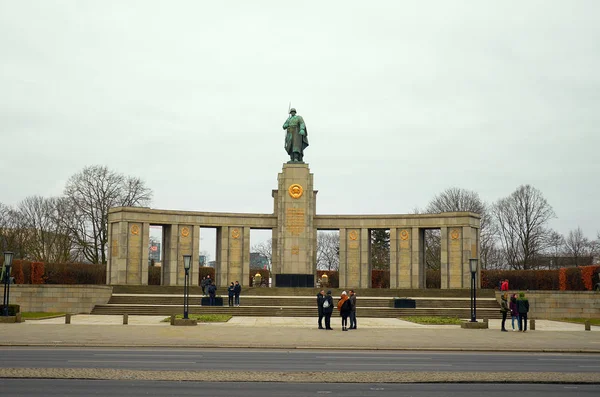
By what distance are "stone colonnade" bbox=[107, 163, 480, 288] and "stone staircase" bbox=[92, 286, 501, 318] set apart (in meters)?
4.29

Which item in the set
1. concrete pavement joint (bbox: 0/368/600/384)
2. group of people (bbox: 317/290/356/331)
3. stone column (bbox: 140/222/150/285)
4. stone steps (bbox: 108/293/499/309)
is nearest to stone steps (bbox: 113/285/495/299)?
stone steps (bbox: 108/293/499/309)

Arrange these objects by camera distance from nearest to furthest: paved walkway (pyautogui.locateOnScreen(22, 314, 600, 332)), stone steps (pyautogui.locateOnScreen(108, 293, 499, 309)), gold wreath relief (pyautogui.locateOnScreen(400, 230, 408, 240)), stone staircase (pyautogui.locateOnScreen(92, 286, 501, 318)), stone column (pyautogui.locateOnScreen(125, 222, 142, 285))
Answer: paved walkway (pyautogui.locateOnScreen(22, 314, 600, 332)) → stone staircase (pyautogui.locateOnScreen(92, 286, 501, 318)) → stone steps (pyautogui.locateOnScreen(108, 293, 499, 309)) → stone column (pyautogui.locateOnScreen(125, 222, 142, 285)) → gold wreath relief (pyautogui.locateOnScreen(400, 230, 408, 240))

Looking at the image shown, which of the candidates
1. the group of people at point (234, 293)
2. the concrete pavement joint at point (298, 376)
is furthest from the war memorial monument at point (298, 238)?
the concrete pavement joint at point (298, 376)

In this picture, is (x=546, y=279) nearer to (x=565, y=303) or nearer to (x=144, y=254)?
(x=565, y=303)

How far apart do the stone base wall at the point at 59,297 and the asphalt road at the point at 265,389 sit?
3174 cm

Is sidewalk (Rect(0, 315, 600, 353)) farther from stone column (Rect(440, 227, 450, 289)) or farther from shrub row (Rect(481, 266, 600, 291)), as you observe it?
shrub row (Rect(481, 266, 600, 291))

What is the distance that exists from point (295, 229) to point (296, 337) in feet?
93.6

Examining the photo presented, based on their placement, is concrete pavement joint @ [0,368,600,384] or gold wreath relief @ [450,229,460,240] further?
gold wreath relief @ [450,229,460,240]

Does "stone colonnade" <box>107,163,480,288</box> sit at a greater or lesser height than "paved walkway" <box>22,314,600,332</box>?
greater

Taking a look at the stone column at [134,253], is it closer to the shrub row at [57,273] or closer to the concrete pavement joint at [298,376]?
the shrub row at [57,273]

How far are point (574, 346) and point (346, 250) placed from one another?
1241 inches

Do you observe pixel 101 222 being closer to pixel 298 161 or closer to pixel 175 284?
pixel 175 284

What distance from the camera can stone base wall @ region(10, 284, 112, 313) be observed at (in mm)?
44812

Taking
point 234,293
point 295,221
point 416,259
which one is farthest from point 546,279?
point 234,293
